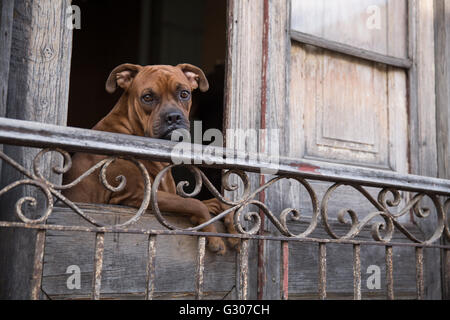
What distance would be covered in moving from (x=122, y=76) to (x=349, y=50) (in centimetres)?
129

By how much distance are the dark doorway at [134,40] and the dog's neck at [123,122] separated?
297 cm

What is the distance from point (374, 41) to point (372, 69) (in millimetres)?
167

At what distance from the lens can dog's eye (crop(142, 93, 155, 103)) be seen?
2430 mm

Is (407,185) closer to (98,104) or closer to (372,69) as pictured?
(372,69)

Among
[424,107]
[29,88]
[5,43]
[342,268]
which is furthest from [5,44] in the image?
[424,107]

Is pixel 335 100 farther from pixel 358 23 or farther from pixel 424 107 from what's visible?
pixel 424 107

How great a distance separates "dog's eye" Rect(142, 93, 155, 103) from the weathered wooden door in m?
0.37

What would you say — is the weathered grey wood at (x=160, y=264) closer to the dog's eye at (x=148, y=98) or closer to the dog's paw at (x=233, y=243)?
the dog's paw at (x=233, y=243)

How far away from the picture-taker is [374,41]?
3080mm

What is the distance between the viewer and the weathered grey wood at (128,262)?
2.02m

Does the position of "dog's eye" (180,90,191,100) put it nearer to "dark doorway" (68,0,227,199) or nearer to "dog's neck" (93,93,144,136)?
"dog's neck" (93,93,144,136)

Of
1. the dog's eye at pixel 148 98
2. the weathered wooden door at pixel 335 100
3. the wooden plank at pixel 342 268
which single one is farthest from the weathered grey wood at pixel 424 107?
the dog's eye at pixel 148 98
